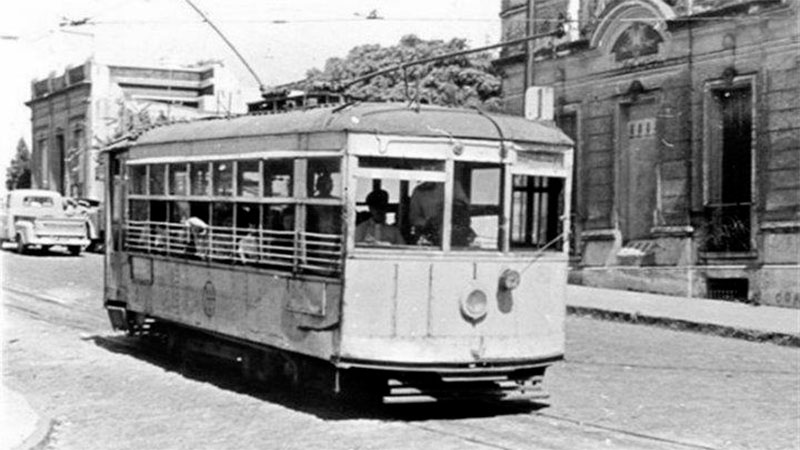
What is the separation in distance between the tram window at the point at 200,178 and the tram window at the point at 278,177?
3.96ft

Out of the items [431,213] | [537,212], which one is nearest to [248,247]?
[431,213]

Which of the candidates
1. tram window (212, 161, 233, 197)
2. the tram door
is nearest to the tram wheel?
tram window (212, 161, 233, 197)

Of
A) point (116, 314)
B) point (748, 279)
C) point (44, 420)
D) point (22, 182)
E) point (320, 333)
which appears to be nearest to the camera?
point (44, 420)

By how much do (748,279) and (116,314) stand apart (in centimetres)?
1139

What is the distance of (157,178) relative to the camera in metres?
13.6

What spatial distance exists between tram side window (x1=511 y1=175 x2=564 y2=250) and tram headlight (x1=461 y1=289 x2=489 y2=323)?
24.0 inches

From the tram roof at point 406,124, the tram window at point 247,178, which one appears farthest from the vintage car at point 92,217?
the tram roof at point 406,124

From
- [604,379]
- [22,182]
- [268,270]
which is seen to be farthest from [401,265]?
[22,182]

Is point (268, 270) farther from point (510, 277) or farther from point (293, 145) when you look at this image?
point (510, 277)

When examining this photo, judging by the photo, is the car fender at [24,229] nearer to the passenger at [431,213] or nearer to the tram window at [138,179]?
the tram window at [138,179]

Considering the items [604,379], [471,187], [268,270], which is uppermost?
[471,187]

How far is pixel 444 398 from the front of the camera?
10.5 metres

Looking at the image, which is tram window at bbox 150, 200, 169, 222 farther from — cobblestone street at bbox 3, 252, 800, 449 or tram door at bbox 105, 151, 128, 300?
cobblestone street at bbox 3, 252, 800, 449

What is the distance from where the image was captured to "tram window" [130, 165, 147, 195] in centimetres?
1393
